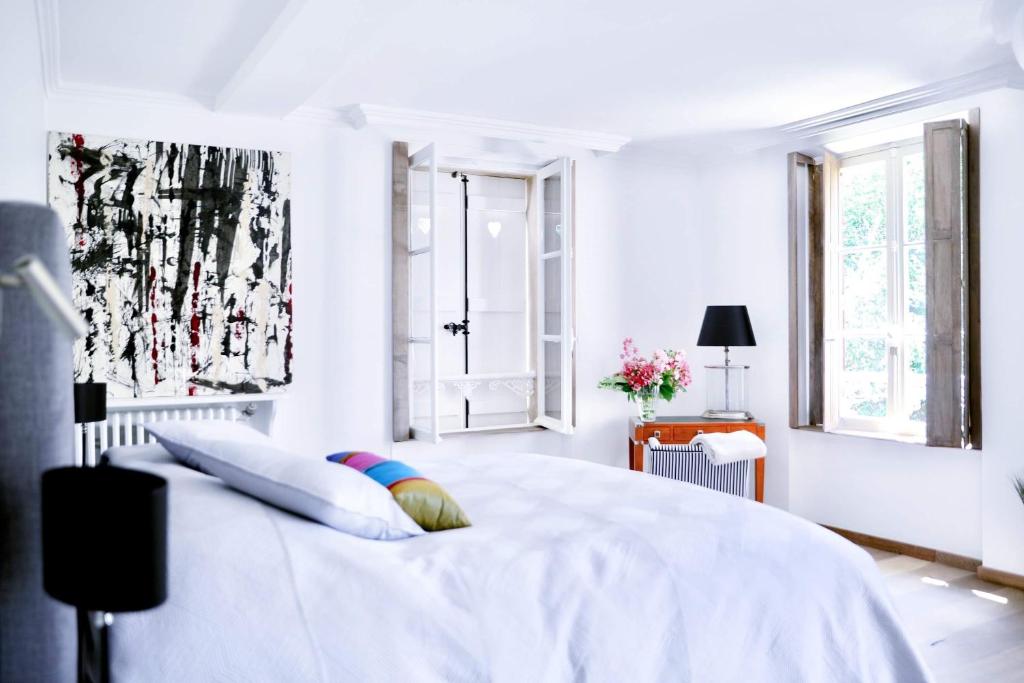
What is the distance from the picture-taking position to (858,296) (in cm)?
512

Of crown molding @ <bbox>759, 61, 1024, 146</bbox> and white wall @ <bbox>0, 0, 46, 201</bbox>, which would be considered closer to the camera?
white wall @ <bbox>0, 0, 46, 201</bbox>

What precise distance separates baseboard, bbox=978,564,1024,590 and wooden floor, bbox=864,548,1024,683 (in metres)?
0.03

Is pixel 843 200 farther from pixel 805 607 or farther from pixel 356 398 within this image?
pixel 805 607

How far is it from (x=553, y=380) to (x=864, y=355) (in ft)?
6.48

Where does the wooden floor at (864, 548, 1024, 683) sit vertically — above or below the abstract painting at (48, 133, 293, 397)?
below

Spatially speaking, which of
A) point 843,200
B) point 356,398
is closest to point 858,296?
point 843,200

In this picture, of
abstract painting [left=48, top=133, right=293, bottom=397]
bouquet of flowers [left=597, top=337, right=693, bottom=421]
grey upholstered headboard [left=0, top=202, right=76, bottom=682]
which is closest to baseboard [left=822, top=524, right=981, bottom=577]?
bouquet of flowers [left=597, top=337, right=693, bottom=421]

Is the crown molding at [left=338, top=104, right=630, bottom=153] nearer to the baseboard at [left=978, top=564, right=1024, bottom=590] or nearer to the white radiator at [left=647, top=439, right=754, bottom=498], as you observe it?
the white radiator at [left=647, top=439, right=754, bottom=498]

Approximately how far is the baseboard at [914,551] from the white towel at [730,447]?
1147 mm

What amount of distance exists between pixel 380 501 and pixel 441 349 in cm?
366

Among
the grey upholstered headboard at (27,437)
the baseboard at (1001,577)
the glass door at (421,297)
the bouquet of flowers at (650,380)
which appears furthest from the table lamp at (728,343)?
the grey upholstered headboard at (27,437)

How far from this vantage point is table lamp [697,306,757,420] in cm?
→ 525

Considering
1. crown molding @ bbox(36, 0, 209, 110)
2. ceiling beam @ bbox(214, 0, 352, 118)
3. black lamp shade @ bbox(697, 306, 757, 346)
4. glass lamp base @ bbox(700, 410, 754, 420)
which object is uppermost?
crown molding @ bbox(36, 0, 209, 110)

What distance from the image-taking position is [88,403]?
2609 mm
